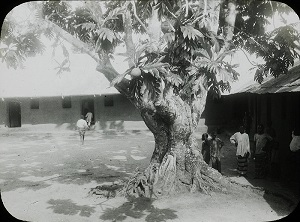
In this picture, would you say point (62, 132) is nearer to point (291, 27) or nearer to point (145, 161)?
point (145, 161)

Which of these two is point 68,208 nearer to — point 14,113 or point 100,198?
point 100,198

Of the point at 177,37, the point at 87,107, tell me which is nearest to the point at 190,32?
the point at 177,37

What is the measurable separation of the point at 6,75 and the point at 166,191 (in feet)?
55.2

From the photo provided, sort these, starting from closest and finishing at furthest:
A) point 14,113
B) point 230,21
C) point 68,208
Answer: point 68,208, point 230,21, point 14,113

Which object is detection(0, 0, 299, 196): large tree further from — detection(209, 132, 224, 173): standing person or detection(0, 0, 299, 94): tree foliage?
detection(209, 132, 224, 173): standing person

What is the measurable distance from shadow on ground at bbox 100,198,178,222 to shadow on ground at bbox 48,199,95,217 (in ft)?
1.34

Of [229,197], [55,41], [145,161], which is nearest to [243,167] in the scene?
[229,197]

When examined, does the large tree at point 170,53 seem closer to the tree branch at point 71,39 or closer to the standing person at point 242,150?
the tree branch at point 71,39

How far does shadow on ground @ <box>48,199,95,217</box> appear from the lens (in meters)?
6.50

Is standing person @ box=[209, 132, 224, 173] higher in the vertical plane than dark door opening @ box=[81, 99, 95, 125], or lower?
lower

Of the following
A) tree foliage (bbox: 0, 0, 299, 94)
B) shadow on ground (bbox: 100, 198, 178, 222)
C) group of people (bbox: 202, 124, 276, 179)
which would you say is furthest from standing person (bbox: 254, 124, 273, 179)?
shadow on ground (bbox: 100, 198, 178, 222)

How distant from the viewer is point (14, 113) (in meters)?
22.2

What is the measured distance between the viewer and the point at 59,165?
10852mm

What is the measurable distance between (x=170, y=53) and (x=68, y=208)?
403 centimetres
